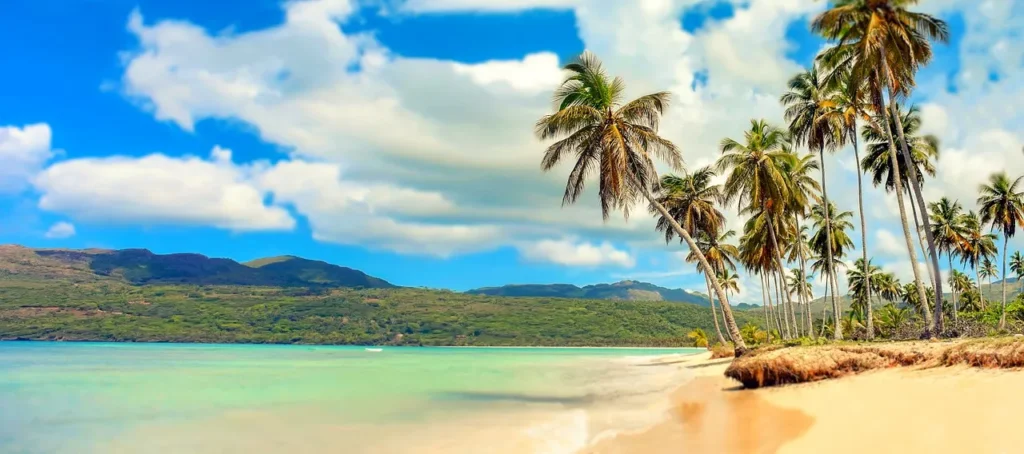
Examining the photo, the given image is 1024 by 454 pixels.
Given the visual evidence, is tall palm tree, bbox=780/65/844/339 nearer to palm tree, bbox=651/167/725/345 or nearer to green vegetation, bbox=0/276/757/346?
palm tree, bbox=651/167/725/345

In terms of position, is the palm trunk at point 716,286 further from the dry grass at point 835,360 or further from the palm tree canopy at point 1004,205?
→ the palm tree canopy at point 1004,205

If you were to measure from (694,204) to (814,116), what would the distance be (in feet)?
41.9

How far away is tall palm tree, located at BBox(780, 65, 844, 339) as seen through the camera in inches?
1068

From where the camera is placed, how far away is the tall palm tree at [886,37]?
1922 cm

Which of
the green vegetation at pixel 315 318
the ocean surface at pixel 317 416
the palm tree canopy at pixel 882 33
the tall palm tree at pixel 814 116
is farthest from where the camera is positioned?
the green vegetation at pixel 315 318

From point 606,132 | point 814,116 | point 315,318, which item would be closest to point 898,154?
point 814,116

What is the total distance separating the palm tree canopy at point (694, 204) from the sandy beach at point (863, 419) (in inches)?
1039

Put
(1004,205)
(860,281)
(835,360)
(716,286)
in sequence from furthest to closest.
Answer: (860,281), (1004,205), (716,286), (835,360)

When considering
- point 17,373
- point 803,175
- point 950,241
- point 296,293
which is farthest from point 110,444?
point 296,293

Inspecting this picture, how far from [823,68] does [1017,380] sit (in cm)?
1704

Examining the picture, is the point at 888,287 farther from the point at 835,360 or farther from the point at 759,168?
the point at 835,360

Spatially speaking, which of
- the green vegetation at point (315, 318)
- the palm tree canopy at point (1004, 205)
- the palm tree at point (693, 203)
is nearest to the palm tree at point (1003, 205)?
the palm tree canopy at point (1004, 205)

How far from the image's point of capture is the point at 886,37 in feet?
63.5

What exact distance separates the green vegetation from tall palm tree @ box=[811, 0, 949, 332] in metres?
100
